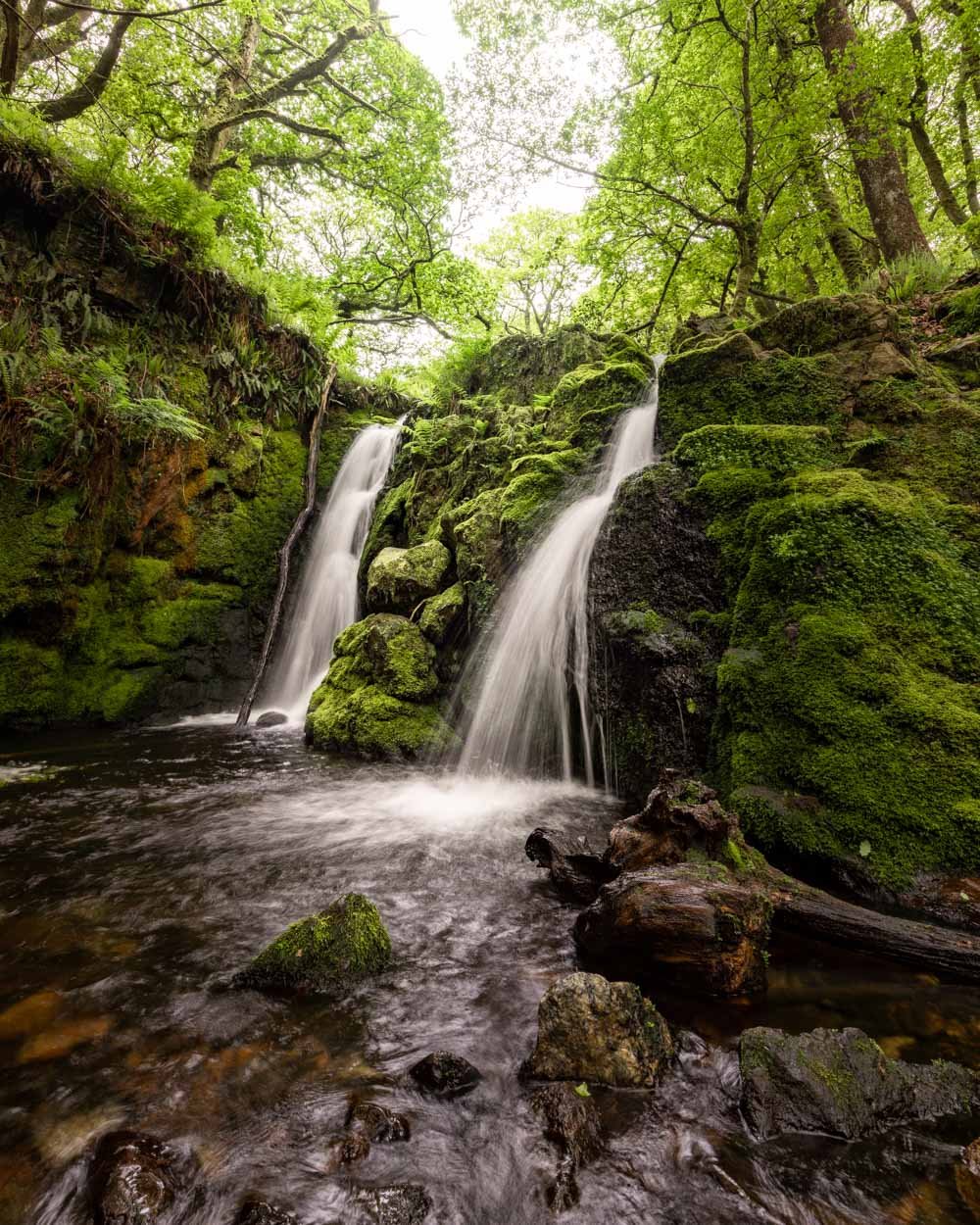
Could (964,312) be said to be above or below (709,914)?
above

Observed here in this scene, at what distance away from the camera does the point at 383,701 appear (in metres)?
6.45

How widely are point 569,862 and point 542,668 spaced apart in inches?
A: 99.5

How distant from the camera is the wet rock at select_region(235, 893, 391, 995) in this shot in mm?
2367

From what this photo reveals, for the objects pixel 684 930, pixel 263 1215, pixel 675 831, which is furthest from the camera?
pixel 675 831

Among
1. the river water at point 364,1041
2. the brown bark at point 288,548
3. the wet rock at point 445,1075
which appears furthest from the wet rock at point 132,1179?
the brown bark at point 288,548

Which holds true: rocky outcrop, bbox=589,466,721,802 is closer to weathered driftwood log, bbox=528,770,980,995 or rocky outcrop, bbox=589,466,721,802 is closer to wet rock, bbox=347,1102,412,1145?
weathered driftwood log, bbox=528,770,980,995

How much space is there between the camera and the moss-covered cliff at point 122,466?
6.80 m

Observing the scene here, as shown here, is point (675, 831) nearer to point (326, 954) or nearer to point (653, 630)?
point (326, 954)

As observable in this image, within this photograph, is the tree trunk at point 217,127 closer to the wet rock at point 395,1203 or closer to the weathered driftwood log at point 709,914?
the weathered driftwood log at point 709,914

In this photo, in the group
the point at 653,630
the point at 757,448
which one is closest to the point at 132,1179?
the point at 653,630

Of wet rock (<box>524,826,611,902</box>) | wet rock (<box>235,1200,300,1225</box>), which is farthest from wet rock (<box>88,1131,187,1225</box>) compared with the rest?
wet rock (<box>524,826,611,902</box>)

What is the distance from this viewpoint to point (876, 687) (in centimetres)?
337

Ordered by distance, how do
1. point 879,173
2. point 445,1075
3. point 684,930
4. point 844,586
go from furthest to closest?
1. point 879,173
2. point 844,586
3. point 684,930
4. point 445,1075

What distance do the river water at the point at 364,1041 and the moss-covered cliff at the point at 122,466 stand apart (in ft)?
13.8
